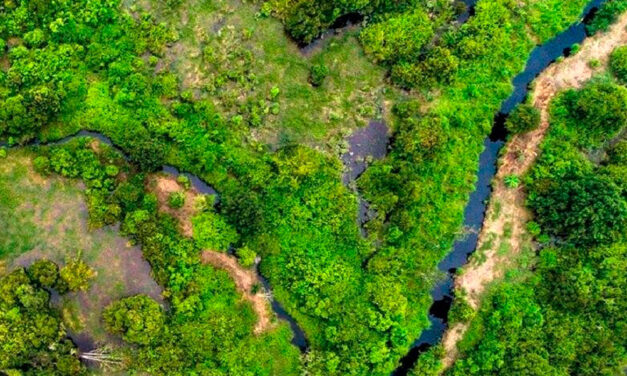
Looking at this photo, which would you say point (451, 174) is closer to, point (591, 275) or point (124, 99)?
point (591, 275)

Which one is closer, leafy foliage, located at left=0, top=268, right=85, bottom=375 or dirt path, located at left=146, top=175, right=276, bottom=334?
leafy foliage, located at left=0, top=268, right=85, bottom=375

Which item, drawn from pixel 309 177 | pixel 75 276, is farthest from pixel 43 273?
pixel 309 177

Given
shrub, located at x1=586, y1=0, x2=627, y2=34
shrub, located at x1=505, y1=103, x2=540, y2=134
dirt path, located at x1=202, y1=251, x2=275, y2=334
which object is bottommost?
dirt path, located at x1=202, y1=251, x2=275, y2=334

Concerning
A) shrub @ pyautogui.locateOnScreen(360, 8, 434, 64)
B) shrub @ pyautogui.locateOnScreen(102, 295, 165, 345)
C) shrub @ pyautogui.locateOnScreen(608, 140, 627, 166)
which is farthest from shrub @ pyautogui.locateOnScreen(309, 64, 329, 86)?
shrub @ pyautogui.locateOnScreen(608, 140, 627, 166)

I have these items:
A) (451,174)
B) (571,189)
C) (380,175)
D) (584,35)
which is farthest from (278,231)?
(584,35)

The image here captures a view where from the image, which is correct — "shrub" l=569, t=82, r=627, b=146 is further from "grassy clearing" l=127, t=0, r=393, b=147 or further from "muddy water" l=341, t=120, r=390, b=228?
"muddy water" l=341, t=120, r=390, b=228

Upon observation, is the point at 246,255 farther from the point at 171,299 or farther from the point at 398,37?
the point at 398,37
